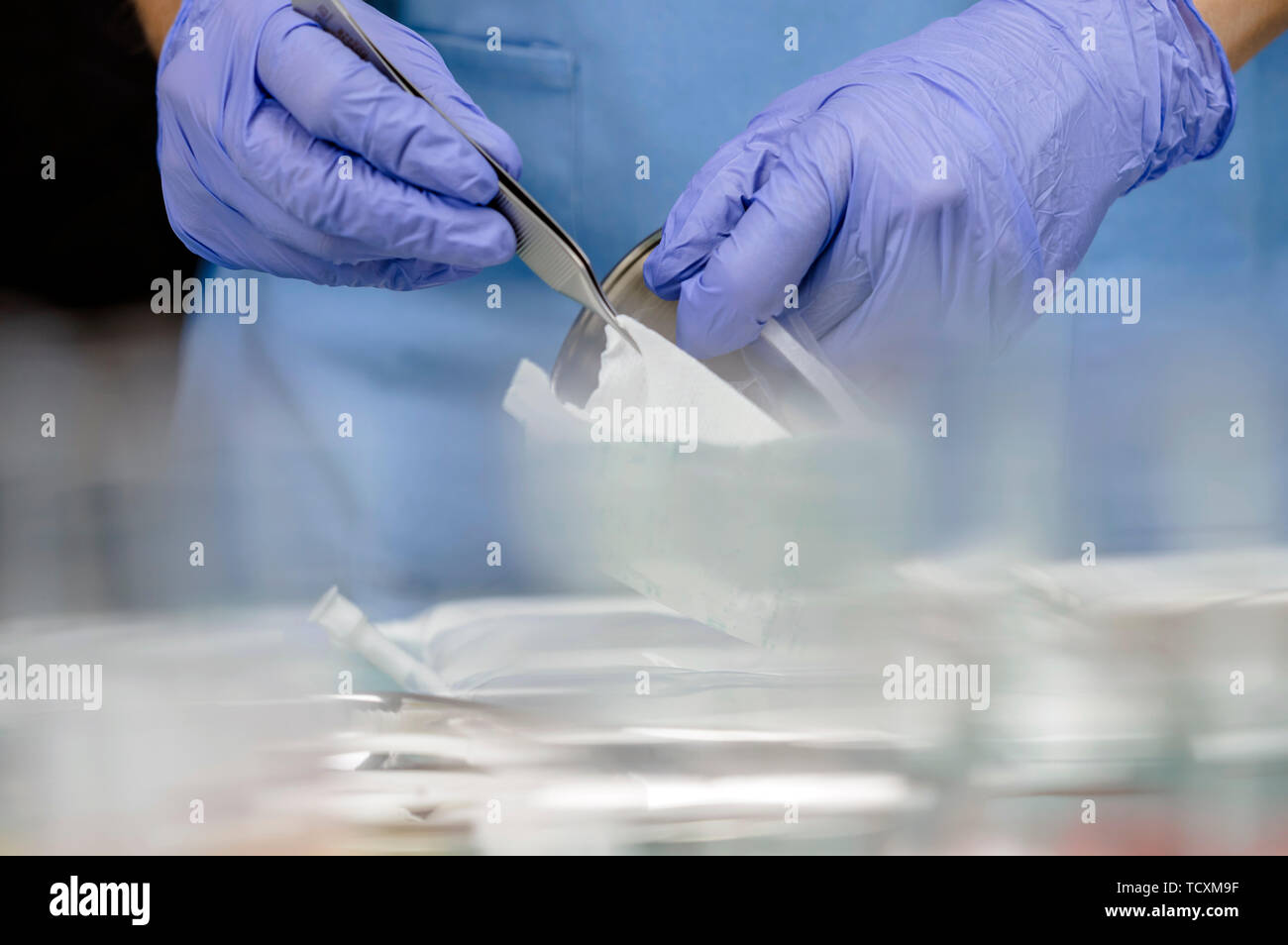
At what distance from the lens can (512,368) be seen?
918 millimetres

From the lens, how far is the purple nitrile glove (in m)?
0.74

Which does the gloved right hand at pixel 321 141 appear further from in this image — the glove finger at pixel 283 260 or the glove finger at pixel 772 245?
the glove finger at pixel 772 245

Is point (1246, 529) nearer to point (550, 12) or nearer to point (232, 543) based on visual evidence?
point (550, 12)

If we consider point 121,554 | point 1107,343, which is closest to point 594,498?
point 121,554

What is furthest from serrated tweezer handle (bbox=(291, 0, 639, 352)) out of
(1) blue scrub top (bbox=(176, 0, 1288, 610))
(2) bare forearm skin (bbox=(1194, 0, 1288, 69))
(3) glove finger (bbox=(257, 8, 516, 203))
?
(2) bare forearm skin (bbox=(1194, 0, 1288, 69))

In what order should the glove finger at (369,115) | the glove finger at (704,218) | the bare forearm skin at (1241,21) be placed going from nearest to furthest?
the glove finger at (369,115) → the glove finger at (704,218) → the bare forearm skin at (1241,21)

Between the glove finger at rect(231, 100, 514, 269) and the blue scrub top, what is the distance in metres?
0.23

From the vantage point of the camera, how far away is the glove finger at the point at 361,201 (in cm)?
68

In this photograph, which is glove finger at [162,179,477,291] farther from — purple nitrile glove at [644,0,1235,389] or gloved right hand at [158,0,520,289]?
purple nitrile glove at [644,0,1235,389]

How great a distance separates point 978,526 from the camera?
81 cm

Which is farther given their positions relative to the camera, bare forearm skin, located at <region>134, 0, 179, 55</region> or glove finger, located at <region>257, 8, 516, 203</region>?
bare forearm skin, located at <region>134, 0, 179, 55</region>

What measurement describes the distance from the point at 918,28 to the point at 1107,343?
0.44 meters

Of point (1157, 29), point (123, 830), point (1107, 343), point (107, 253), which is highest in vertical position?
point (1157, 29)

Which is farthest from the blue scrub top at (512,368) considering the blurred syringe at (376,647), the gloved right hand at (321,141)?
the gloved right hand at (321,141)
